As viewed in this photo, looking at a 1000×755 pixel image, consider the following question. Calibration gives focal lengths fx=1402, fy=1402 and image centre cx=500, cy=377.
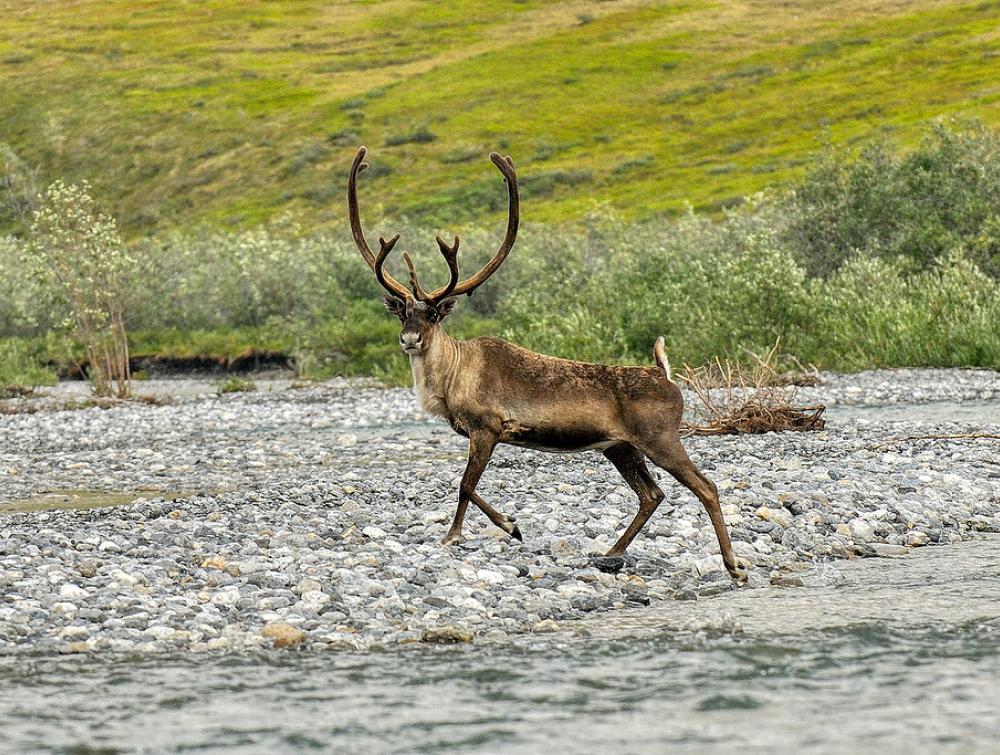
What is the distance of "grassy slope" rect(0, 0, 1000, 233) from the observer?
3423 inches

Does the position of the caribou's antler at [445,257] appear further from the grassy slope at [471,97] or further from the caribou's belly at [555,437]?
the grassy slope at [471,97]

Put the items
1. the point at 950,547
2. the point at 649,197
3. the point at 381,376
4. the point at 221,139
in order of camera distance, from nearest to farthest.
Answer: the point at 950,547 → the point at 381,376 → the point at 649,197 → the point at 221,139

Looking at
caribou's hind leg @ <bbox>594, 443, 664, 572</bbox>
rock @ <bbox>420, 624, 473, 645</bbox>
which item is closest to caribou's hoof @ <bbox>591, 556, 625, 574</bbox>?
caribou's hind leg @ <bbox>594, 443, 664, 572</bbox>

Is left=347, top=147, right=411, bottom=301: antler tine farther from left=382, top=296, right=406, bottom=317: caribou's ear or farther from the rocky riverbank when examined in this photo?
the rocky riverbank

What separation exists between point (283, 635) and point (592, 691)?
88.7 inches

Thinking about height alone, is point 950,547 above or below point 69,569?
below

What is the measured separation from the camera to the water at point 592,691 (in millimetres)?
6758

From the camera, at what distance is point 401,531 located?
12070 mm

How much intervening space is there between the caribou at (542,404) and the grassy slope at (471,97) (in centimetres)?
6217

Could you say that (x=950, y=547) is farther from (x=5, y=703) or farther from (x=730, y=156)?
(x=730, y=156)

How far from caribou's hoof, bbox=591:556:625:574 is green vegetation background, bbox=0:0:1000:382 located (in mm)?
18088

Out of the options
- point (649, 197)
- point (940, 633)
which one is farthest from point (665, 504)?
point (649, 197)

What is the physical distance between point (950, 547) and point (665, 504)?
2.61m

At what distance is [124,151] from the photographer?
106 metres
